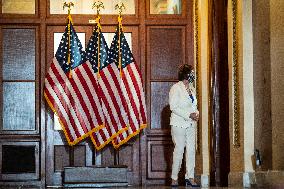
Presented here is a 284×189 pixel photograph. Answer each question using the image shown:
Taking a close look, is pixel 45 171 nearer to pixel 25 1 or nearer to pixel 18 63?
pixel 18 63

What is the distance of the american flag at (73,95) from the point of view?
13.1m

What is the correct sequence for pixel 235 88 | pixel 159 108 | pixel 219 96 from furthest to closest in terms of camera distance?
pixel 159 108 → pixel 219 96 → pixel 235 88

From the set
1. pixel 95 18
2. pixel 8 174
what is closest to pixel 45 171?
pixel 8 174

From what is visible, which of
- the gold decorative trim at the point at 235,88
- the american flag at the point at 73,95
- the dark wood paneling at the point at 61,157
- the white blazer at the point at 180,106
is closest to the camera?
the gold decorative trim at the point at 235,88

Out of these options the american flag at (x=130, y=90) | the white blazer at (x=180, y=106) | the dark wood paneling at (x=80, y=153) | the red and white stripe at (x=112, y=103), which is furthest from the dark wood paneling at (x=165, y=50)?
the white blazer at (x=180, y=106)

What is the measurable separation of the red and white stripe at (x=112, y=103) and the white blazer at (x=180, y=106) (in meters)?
1.45

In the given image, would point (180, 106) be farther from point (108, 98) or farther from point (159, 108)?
point (159, 108)

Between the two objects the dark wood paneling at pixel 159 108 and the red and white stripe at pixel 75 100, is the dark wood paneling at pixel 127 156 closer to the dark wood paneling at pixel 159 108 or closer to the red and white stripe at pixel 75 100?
the dark wood paneling at pixel 159 108

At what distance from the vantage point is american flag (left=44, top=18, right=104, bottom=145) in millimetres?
13094

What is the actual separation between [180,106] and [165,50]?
219cm

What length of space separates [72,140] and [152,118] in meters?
1.48

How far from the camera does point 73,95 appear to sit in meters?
13.1

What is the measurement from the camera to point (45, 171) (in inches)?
532

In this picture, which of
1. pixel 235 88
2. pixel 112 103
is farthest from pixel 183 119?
pixel 112 103
